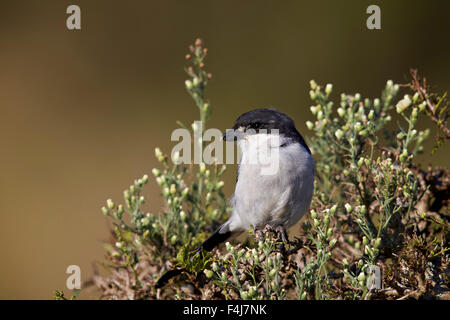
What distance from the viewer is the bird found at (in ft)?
7.37

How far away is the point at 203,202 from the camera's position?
2543 millimetres

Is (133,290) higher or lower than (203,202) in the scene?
lower

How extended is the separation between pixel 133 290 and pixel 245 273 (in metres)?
0.63

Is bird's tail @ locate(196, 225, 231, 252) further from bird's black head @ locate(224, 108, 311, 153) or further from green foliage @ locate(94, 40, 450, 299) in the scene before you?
bird's black head @ locate(224, 108, 311, 153)

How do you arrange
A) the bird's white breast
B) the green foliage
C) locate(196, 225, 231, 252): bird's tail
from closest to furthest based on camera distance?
1. the green foliage
2. the bird's white breast
3. locate(196, 225, 231, 252): bird's tail

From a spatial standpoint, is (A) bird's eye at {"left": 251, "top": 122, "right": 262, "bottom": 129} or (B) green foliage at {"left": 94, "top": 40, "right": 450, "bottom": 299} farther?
(A) bird's eye at {"left": 251, "top": 122, "right": 262, "bottom": 129}

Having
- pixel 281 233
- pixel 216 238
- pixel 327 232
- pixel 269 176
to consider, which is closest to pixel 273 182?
pixel 269 176

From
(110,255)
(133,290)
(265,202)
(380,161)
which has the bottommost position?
(133,290)

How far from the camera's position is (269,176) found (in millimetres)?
2260

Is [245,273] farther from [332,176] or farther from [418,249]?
[332,176]

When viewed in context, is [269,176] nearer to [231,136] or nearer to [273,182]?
[273,182]

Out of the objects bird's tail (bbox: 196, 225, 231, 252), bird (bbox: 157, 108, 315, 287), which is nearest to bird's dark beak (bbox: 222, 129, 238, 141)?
bird (bbox: 157, 108, 315, 287)

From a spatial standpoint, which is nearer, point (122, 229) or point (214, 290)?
point (214, 290)
